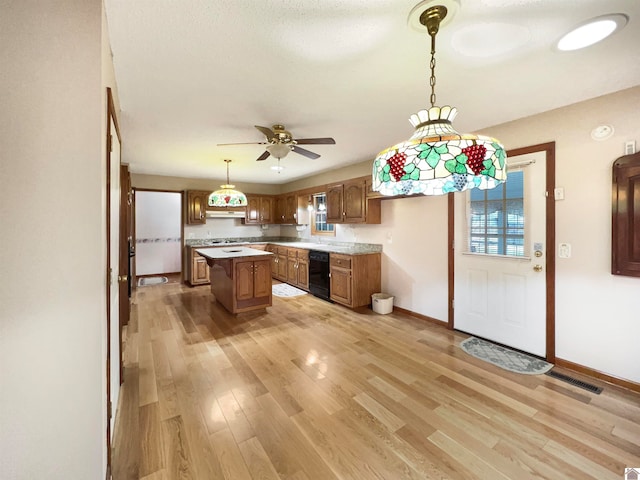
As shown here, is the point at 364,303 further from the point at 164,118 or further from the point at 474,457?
the point at 164,118

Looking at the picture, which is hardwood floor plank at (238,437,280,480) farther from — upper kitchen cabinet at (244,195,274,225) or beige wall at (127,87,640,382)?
upper kitchen cabinet at (244,195,274,225)

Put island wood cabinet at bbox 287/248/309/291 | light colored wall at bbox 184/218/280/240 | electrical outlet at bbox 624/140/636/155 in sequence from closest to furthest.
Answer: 1. electrical outlet at bbox 624/140/636/155
2. island wood cabinet at bbox 287/248/309/291
3. light colored wall at bbox 184/218/280/240

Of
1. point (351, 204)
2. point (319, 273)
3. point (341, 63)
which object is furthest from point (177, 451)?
point (351, 204)

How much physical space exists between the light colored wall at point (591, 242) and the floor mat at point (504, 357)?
0.81 ft

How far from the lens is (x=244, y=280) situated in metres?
4.04

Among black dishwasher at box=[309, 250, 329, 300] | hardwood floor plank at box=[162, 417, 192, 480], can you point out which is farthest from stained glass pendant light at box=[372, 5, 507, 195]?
black dishwasher at box=[309, 250, 329, 300]

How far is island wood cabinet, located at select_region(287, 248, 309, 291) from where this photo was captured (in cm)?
538

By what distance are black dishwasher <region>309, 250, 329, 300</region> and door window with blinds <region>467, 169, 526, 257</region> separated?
2338mm

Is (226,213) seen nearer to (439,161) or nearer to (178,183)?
(178,183)

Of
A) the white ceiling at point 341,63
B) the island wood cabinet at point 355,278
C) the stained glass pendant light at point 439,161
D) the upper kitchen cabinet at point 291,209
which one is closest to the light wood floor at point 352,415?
the island wood cabinet at point 355,278

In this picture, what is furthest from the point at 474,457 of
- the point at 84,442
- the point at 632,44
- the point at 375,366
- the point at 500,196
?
the point at 632,44

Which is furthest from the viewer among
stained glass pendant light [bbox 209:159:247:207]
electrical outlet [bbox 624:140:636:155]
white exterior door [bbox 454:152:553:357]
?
stained glass pendant light [bbox 209:159:247:207]

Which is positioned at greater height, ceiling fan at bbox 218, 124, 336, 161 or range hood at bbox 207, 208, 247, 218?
ceiling fan at bbox 218, 124, 336, 161

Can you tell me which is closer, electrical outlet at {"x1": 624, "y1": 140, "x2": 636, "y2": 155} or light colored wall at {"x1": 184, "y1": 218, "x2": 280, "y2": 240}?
electrical outlet at {"x1": 624, "y1": 140, "x2": 636, "y2": 155}
